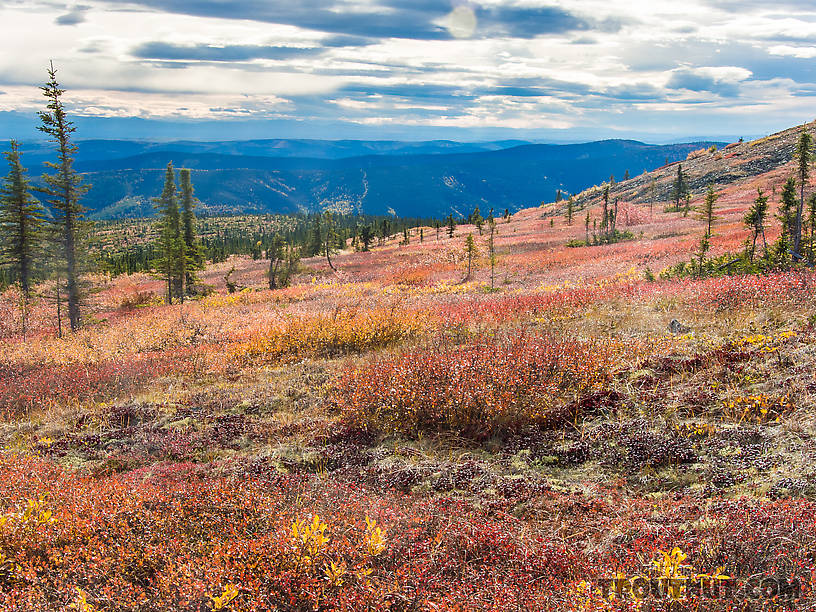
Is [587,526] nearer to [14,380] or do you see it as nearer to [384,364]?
[384,364]

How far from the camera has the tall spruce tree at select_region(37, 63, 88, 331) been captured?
23.1 meters

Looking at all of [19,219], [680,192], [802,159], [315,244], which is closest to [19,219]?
[19,219]

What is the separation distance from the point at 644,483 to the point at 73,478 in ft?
21.3

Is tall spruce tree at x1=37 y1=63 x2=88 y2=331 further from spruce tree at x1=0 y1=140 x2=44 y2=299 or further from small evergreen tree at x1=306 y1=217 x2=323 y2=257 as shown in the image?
small evergreen tree at x1=306 y1=217 x2=323 y2=257

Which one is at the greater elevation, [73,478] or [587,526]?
[587,526]

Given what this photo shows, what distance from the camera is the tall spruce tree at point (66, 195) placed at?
75.7 ft

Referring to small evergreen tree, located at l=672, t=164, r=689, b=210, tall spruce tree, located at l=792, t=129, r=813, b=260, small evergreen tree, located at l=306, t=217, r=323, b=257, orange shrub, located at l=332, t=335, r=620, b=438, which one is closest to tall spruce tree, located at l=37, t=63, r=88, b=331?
orange shrub, located at l=332, t=335, r=620, b=438

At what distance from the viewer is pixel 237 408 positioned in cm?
860

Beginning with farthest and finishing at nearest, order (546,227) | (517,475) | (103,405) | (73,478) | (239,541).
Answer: (546,227) → (103,405) → (73,478) → (517,475) → (239,541)

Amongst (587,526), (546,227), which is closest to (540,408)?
(587,526)

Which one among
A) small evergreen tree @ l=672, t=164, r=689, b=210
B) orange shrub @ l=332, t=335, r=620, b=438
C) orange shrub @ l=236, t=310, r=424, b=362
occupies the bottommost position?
orange shrub @ l=236, t=310, r=424, b=362

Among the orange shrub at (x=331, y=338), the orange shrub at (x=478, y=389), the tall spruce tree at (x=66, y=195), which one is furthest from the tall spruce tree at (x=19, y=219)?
the orange shrub at (x=478, y=389)

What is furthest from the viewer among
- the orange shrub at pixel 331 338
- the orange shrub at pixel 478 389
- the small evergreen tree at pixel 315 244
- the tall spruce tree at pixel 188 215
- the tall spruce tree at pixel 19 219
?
the small evergreen tree at pixel 315 244

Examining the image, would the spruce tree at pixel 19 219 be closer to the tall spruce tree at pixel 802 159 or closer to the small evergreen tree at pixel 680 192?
the tall spruce tree at pixel 802 159
